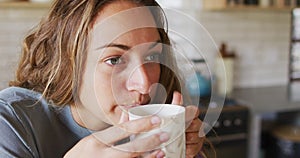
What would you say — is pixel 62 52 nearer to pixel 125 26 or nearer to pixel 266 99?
pixel 125 26

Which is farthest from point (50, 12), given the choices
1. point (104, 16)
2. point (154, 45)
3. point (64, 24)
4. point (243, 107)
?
point (243, 107)

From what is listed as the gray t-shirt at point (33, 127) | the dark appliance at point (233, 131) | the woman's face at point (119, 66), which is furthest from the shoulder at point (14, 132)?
the dark appliance at point (233, 131)

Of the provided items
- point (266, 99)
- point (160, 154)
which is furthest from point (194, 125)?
point (266, 99)

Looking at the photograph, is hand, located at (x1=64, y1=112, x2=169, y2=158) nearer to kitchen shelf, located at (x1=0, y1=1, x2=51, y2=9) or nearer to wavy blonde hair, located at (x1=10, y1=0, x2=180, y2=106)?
wavy blonde hair, located at (x1=10, y1=0, x2=180, y2=106)

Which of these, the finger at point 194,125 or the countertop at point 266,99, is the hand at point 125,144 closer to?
the finger at point 194,125

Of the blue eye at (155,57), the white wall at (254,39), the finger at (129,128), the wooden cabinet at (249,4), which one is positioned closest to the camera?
the finger at (129,128)

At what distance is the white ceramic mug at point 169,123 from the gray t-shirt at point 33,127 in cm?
26

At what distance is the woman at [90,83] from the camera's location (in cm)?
51

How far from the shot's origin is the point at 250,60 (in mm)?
3068

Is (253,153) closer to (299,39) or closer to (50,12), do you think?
(299,39)

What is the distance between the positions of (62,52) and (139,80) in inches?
9.5

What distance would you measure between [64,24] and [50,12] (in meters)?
0.07

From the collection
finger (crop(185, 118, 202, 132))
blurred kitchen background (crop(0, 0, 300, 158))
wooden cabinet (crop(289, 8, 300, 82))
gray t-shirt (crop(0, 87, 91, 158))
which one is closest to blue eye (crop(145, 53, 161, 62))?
finger (crop(185, 118, 202, 132))

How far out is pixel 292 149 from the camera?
259cm
